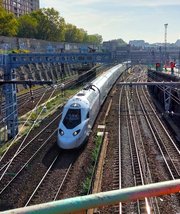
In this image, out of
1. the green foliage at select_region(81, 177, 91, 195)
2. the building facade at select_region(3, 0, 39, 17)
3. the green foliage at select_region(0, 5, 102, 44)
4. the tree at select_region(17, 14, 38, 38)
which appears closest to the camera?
the green foliage at select_region(81, 177, 91, 195)

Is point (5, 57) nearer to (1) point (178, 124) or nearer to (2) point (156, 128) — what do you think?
(2) point (156, 128)

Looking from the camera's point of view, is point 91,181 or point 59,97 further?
point 59,97

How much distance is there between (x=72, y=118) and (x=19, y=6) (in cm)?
12331

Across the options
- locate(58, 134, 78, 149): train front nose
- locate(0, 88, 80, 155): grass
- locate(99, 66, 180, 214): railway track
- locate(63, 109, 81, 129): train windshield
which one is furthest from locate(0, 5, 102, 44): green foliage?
locate(58, 134, 78, 149): train front nose

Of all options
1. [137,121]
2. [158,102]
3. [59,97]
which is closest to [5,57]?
[137,121]

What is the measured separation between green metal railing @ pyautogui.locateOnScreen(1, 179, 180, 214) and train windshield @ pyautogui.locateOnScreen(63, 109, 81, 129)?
61.1 feet

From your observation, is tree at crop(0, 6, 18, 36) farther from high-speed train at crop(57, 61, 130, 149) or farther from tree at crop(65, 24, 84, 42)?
tree at crop(65, 24, 84, 42)

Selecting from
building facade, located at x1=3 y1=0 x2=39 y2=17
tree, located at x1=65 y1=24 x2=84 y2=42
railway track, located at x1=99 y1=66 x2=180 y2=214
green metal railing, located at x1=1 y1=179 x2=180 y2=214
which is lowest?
railway track, located at x1=99 y1=66 x2=180 y2=214

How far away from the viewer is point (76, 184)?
15492 mm

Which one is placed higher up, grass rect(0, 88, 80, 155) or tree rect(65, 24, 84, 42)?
tree rect(65, 24, 84, 42)

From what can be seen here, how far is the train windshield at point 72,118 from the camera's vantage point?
21237mm

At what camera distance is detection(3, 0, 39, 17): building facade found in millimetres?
122363

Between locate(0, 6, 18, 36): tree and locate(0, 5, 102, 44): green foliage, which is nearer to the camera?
locate(0, 6, 18, 36): tree

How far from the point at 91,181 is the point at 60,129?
6434mm
